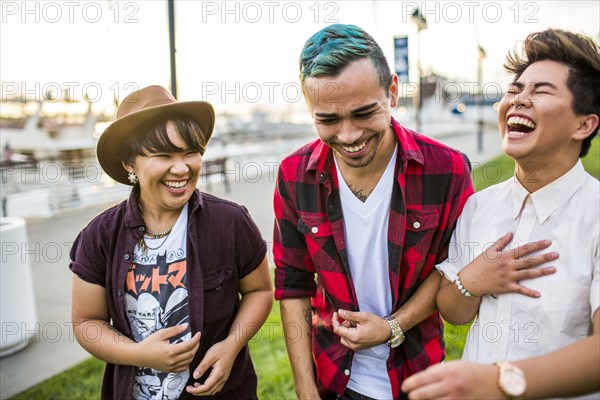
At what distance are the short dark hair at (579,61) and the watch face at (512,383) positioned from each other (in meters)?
0.76

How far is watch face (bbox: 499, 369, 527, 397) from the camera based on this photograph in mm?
1074

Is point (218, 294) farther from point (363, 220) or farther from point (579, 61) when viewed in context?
point (579, 61)

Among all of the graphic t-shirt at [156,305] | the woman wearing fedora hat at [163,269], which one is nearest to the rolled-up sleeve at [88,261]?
the woman wearing fedora hat at [163,269]

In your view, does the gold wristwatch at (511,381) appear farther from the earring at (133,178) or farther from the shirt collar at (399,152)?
the earring at (133,178)

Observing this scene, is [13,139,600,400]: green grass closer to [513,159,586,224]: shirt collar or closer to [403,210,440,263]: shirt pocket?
[403,210,440,263]: shirt pocket

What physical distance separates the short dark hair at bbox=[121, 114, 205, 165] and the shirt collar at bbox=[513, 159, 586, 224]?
128 cm

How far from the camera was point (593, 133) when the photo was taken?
1427 millimetres

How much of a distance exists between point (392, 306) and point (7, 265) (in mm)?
3493

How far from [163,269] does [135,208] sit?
11.3 inches

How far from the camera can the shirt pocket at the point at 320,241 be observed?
1.86 m

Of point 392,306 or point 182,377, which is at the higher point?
point 392,306

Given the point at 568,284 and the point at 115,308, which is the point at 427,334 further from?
the point at 115,308

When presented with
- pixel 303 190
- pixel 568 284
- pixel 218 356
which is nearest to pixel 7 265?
pixel 218 356

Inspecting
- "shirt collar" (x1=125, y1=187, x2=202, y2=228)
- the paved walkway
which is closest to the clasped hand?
"shirt collar" (x1=125, y1=187, x2=202, y2=228)
